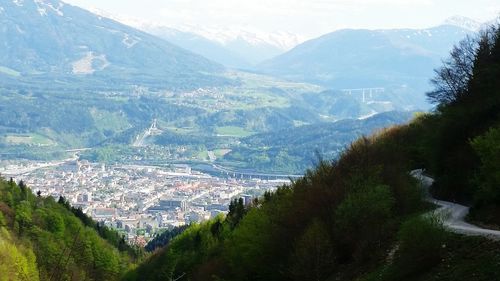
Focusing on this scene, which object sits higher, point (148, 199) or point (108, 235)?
point (108, 235)

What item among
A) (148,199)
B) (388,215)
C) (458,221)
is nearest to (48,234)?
(388,215)

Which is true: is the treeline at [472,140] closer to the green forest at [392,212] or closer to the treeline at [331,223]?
the green forest at [392,212]

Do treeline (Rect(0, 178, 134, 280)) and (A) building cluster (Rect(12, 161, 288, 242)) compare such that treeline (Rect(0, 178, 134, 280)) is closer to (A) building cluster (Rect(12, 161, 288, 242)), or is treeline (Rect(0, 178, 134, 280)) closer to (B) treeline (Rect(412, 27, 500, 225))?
(B) treeline (Rect(412, 27, 500, 225))

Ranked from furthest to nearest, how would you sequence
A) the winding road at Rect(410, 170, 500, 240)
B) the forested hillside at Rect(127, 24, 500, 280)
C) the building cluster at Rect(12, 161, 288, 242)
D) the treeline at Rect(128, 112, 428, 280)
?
the building cluster at Rect(12, 161, 288, 242)
the treeline at Rect(128, 112, 428, 280)
the winding road at Rect(410, 170, 500, 240)
the forested hillside at Rect(127, 24, 500, 280)

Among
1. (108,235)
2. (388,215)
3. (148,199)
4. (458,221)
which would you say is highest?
(388,215)

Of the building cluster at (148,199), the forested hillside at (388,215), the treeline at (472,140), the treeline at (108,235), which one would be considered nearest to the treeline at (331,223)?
the forested hillside at (388,215)

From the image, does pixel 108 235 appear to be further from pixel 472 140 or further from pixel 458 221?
pixel 458 221

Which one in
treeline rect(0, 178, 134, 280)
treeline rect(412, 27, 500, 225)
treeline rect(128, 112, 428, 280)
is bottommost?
treeline rect(0, 178, 134, 280)

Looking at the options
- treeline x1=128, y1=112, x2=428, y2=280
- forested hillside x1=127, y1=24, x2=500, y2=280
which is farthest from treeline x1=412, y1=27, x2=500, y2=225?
treeline x1=128, y1=112, x2=428, y2=280

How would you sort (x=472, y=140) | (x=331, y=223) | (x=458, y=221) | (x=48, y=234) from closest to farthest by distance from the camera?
(x=458, y=221), (x=331, y=223), (x=472, y=140), (x=48, y=234)
